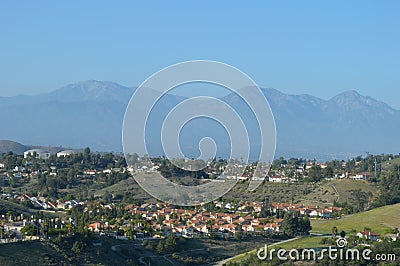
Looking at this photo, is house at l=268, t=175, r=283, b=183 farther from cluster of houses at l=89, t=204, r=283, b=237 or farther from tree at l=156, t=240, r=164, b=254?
tree at l=156, t=240, r=164, b=254

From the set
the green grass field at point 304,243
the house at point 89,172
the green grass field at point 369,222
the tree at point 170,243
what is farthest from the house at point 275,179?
the tree at point 170,243

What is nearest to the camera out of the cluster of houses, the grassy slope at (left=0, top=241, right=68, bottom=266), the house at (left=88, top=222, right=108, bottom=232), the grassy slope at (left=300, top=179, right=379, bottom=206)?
the grassy slope at (left=0, top=241, right=68, bottom=266)

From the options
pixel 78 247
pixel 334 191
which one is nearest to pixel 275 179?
pixel 334 191

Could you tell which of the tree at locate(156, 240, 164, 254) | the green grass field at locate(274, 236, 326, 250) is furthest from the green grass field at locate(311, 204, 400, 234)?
the tree at locate(156, 240, 164, 254)

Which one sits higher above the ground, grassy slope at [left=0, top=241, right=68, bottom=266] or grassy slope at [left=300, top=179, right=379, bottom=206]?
grassy slope at [left=300, top=179, right=379, bottom=206]

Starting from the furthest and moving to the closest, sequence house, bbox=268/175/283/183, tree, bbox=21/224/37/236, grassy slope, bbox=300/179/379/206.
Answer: house, bbox=268/175/283/183, grassy slope, bbox=300/179/379/206, tree, bbox=21/224/37/236

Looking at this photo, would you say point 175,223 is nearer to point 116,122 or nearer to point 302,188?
point 302,188

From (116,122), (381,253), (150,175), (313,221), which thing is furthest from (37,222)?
(116,122)

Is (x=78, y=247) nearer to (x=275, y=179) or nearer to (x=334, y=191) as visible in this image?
(x=334, y=191)
